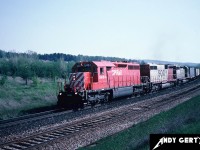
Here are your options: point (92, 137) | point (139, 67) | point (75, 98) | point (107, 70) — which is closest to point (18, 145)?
point (92, 137)

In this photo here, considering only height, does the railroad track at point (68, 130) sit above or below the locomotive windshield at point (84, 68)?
below

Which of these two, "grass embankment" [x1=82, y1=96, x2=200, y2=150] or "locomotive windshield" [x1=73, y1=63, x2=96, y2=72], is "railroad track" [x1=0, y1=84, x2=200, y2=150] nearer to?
"grass embankment" [x1=82, y1=96, x2=200, y2=150]

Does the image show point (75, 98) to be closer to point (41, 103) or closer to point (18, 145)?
point (41, 103)

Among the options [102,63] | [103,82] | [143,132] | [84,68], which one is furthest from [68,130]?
[102,63]

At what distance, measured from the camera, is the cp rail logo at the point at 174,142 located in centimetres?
720

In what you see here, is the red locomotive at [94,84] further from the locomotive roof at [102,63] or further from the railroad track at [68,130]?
the railroad track at [68,130]

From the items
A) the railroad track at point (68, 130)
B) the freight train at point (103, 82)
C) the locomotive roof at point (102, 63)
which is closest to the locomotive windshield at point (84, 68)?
the freight train at point (103, 82)

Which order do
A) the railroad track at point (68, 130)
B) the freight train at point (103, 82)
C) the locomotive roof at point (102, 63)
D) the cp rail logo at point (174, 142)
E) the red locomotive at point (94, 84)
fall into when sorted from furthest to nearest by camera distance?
1. the locomotive roof at point (102, 63)
2. the freight train at point (103, 82)
3. the red locomotive at point (94, 84)
4. the railroad track at point (68, 130)
5. the cp rail logo at point (174, 142)

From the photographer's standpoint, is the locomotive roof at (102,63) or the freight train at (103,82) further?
the locomotive roof at (102,63)

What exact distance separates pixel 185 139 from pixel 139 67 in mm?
24064

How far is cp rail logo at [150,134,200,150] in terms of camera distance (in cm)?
720

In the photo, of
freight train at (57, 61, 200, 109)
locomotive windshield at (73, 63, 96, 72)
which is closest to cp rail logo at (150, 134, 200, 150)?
freight train at (57, 61, 200, 109)

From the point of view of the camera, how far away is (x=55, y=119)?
16.7 metres

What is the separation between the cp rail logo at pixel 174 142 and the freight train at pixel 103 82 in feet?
43.7
